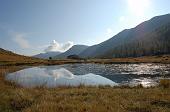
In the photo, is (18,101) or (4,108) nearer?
(4,108)

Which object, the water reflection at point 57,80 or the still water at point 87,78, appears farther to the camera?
the still water at point 87,78

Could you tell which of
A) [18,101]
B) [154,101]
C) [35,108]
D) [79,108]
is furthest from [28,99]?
[154,101]

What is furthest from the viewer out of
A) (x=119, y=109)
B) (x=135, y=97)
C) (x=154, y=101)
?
(x=135, y=97)

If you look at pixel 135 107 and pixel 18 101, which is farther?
pixel 18 101

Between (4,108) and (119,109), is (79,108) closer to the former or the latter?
(119,109)

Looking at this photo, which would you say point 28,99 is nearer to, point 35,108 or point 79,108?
point 35,108

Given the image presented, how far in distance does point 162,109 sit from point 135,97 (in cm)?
383

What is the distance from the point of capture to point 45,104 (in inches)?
530

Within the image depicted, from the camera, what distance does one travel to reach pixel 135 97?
1625 cm

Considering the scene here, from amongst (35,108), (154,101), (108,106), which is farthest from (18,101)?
(154,101)

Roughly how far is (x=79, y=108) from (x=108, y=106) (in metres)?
1.57

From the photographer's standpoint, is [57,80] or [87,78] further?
[87,78]

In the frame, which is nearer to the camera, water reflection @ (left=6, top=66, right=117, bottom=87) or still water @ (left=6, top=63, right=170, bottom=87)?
water reflection @ (left=6, top=66, right=117, bottom=87)

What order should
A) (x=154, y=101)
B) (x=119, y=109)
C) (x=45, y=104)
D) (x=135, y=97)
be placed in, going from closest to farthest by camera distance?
(x=119, y=109) < (x=45, y=104) < (x=154, y=101) < (x=135, y=97)
